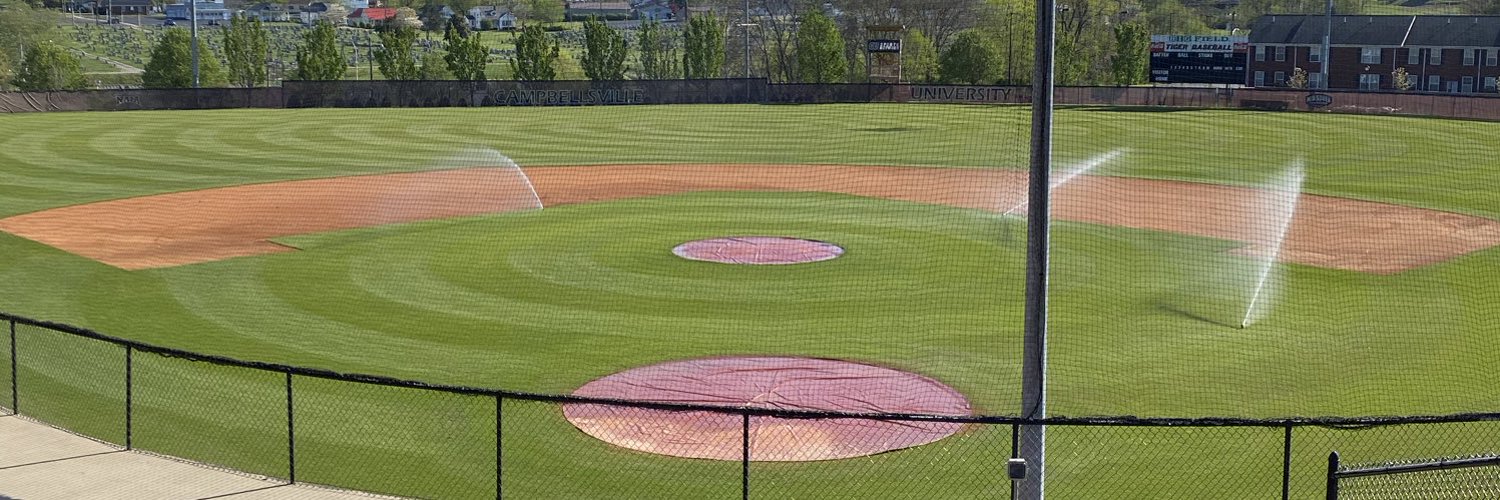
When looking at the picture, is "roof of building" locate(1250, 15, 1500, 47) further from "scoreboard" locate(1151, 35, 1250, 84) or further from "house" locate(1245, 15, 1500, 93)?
"scoreboard" locate(1151, 35, 1250, 84)

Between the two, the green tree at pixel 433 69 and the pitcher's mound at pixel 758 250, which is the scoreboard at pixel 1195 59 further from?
the pitcher's mound at pixel 758 250

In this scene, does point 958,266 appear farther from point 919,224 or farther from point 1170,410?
point 1170,410

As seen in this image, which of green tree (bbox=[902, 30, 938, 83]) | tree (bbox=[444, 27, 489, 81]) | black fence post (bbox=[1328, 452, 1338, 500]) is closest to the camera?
black fence post (bbox=[1328, 452, 1338, 500])

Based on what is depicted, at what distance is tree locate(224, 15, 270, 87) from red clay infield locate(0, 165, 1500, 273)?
168ft

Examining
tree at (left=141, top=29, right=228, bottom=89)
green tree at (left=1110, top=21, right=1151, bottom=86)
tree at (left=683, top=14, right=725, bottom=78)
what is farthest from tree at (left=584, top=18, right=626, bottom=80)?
green tree at (left=1110, top=21, right=1151, bottom=86)

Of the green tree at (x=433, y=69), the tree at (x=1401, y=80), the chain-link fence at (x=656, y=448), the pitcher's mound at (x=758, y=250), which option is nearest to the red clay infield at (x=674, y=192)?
the pitcher's mound at (x=758, y=250)

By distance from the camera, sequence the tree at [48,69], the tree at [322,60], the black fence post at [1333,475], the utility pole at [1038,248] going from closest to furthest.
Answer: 1. the black fence post at [1333,475]
2. the utility pole at [1038,248]
3. the tree at [322,60]
4. the tree at [48,69]

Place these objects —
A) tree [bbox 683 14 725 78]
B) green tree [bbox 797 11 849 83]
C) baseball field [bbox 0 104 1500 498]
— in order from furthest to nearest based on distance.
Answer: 1. tree [bbox 683 14 725 78]
2. green tree [bbox 797 11 849 83]
3. baseball field [bbox 0 104 1500 498]

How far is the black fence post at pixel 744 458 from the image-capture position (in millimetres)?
10492

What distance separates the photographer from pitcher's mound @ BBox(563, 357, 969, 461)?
47.6 feet

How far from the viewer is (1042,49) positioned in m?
10.3

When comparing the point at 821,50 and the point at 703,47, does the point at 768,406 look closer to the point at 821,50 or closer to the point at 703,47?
the point at 821,50

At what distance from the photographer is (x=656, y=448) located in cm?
1451

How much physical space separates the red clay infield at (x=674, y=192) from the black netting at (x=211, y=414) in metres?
9.46
